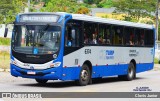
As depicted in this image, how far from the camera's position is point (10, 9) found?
76.8 meters

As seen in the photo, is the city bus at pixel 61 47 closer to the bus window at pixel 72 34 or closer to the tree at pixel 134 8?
the bus window at pixel 72 34

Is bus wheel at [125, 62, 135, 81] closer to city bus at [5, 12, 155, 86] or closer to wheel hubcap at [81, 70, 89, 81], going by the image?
city bus at [5, 12, 155, 86]

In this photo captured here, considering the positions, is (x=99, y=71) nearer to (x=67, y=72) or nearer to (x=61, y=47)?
(x=67, y=72)

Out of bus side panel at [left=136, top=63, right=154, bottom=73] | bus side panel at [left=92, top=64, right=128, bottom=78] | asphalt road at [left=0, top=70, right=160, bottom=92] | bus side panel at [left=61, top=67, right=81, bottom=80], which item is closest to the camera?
asphalt road at [left=0, top=70, right=160, bottom=92]

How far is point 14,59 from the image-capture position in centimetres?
2239

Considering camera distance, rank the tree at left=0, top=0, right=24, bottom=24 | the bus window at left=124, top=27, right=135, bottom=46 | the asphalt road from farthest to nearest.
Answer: the tree at left=0, top=0, right=24, bottom=24
the bus window at left=124, top=27, right=135, bottom=46
the asphalt road

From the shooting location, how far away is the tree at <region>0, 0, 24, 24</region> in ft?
250

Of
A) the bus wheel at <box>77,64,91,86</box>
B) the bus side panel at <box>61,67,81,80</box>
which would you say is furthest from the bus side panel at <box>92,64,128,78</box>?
the bus side panel at <box>61,67,81,80</box>

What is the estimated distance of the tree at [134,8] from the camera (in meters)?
85.6

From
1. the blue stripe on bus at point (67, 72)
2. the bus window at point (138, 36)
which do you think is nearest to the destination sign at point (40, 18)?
the blue stripe on bus at point (67, 72)

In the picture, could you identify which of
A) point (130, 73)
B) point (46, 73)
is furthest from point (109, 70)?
point (46, 73)

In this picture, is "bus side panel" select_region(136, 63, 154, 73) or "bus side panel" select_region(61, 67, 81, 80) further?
"bus side panel" select_region(136, 63, 154, 73)

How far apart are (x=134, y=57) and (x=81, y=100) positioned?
13.0 m

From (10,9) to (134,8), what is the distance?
64.5 feet
